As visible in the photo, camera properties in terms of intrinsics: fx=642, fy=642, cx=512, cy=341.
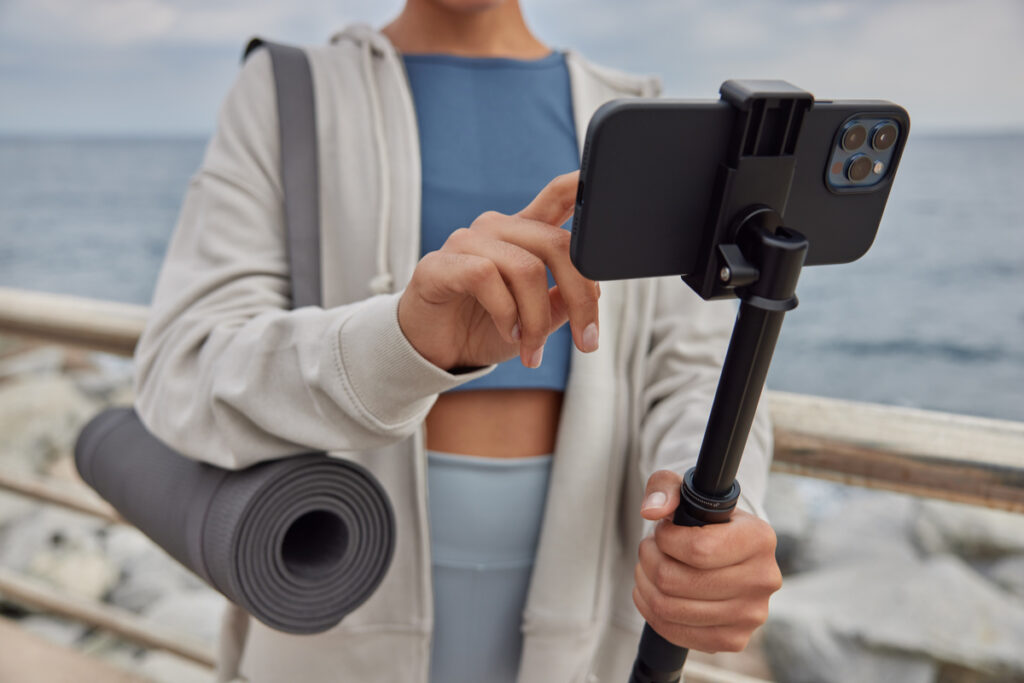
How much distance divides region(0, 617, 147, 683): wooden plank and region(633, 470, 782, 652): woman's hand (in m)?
0.84

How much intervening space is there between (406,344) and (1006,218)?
41.3 ft

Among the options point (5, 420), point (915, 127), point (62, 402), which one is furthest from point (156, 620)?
point (62, 402)

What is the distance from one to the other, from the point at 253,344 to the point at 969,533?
2752mm

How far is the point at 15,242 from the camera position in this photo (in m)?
11.8

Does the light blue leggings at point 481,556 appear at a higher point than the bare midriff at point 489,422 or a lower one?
lower

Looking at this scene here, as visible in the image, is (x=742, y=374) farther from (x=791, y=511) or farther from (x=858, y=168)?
(x=791, y=511)

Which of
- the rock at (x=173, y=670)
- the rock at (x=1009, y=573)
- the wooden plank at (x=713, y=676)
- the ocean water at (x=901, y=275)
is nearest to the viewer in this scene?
the wooden plank at (x=713, y=676)

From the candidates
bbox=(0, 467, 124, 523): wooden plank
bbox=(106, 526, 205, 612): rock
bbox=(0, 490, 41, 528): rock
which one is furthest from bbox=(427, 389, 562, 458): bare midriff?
bbox=(0, 490, 41, 528): rock

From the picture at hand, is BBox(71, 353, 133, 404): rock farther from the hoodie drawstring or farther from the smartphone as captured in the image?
the smartphone

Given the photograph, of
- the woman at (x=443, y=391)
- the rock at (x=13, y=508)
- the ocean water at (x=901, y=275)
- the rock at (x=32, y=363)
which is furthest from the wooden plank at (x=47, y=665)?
the ocean water at (x=901, y=275)

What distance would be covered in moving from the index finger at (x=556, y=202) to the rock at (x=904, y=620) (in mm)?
1286

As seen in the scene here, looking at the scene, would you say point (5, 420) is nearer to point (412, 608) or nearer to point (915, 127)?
point (412, 608)

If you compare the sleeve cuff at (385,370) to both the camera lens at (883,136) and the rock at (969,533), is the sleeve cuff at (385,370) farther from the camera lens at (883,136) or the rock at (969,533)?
the rock at (969,533)

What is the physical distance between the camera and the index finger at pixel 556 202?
29 cm
